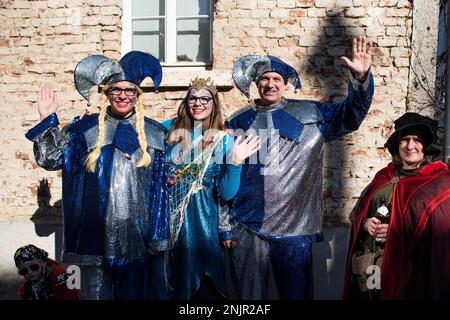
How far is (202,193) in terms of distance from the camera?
154 inches

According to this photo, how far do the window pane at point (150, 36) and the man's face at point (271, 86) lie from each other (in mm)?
1921

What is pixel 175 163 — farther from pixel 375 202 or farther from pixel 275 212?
pixel 375 202

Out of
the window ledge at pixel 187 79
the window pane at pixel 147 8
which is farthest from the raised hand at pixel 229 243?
the window pane at pixel 147 8

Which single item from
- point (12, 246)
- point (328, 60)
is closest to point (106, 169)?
point (12, 246)

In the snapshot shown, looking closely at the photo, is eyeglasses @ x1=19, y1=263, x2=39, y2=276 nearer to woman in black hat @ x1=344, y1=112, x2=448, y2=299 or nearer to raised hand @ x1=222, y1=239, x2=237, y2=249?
raised hand @ x1=222, y1=239, x2=237, y2=249

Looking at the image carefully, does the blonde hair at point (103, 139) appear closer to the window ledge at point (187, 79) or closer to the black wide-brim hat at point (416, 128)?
the window ledge at point (187, 79)

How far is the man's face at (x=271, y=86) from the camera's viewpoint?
13.3ft

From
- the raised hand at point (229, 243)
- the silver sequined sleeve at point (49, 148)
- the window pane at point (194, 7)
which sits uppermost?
the window pane at point (194, 7)

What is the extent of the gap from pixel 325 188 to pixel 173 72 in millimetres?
1763

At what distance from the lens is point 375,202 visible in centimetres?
383

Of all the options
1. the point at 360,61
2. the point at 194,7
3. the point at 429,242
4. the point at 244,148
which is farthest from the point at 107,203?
the point at 194,7

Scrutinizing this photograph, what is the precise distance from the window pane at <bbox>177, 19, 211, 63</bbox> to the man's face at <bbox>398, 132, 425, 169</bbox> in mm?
2484

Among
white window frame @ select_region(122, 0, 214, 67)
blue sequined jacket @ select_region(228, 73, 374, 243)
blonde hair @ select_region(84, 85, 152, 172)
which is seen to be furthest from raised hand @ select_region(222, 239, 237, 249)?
white window frame @ select_region(122, 0, 214, 67)

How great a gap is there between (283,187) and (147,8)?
2680 mm
